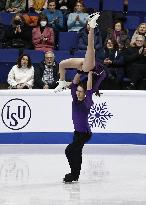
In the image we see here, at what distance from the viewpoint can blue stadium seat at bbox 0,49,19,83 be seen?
10.4m

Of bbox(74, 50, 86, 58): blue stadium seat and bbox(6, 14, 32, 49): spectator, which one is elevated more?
bbox(6, 14, 32, 49): spectator

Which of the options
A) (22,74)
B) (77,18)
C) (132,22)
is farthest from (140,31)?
(22,74)

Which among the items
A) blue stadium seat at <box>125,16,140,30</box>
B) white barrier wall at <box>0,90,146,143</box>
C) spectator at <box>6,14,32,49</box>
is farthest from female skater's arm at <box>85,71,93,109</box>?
blue stadium seat at <box>125,16,140,30</box>

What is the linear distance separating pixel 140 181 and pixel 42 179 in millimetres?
1148

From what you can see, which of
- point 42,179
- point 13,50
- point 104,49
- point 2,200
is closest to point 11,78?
point 13,50

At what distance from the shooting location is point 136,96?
9.30 metres

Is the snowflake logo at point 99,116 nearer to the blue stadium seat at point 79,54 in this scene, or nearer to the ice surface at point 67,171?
the ice surface at point 67,171

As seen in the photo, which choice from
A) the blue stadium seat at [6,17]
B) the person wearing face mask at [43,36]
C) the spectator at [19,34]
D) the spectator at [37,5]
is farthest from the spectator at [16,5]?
the person wearing face mask at [43,36]

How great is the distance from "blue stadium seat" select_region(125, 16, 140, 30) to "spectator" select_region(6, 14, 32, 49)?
76.5 inches

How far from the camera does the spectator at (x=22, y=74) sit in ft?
32.0

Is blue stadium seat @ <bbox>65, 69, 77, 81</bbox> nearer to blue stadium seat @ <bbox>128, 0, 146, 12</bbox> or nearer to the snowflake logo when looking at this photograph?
the snowflake logo

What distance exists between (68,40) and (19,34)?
92 cm

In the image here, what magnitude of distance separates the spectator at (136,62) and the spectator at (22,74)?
5.45 feet

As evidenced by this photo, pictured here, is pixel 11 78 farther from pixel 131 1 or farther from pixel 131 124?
pixel 131 1
